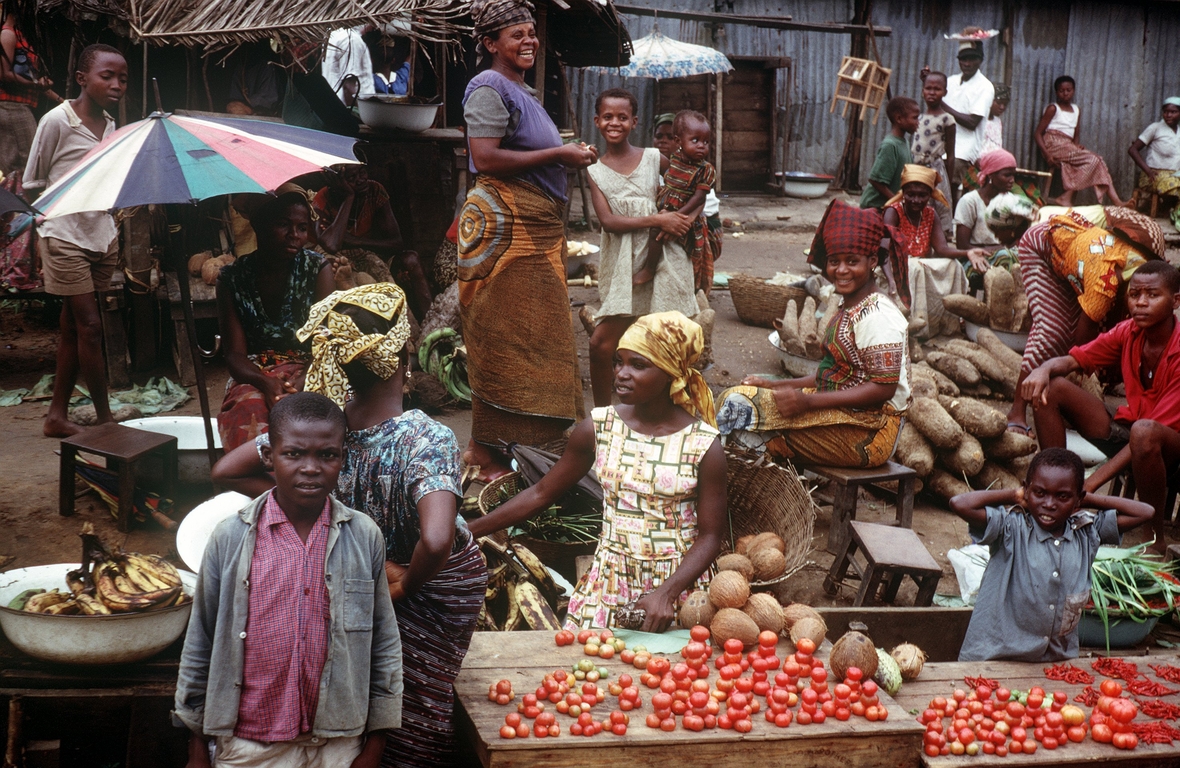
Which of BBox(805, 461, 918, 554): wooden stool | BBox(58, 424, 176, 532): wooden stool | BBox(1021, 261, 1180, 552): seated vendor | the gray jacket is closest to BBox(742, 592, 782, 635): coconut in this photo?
the gray jacket

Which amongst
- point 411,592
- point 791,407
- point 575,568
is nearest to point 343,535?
point 411,592

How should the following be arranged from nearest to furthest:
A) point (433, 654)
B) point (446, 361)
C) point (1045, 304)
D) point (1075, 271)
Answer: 1. point (433, 654)
2. point (1075, 271)
3. point (1045, 304)
4. point (446, 361)

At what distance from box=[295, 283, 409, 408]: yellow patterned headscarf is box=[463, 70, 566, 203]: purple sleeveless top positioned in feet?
7.47

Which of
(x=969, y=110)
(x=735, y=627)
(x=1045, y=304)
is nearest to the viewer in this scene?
(x=735, y=627)

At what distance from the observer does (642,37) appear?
1387 centimetres

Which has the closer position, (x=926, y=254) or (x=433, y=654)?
(x=433, y=654)

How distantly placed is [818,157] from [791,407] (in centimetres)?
1093

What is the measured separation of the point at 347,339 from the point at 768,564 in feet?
6.86

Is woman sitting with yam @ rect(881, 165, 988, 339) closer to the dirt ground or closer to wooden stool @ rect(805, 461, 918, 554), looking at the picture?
the dirt ground

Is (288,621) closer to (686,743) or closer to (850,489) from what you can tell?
(686,743)

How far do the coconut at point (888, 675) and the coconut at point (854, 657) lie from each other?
1.2 inches

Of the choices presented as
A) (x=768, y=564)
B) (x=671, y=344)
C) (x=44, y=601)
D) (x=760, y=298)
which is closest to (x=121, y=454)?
(x=44, y=601)

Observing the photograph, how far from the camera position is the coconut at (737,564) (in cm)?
403

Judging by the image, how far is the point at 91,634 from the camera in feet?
9.63
